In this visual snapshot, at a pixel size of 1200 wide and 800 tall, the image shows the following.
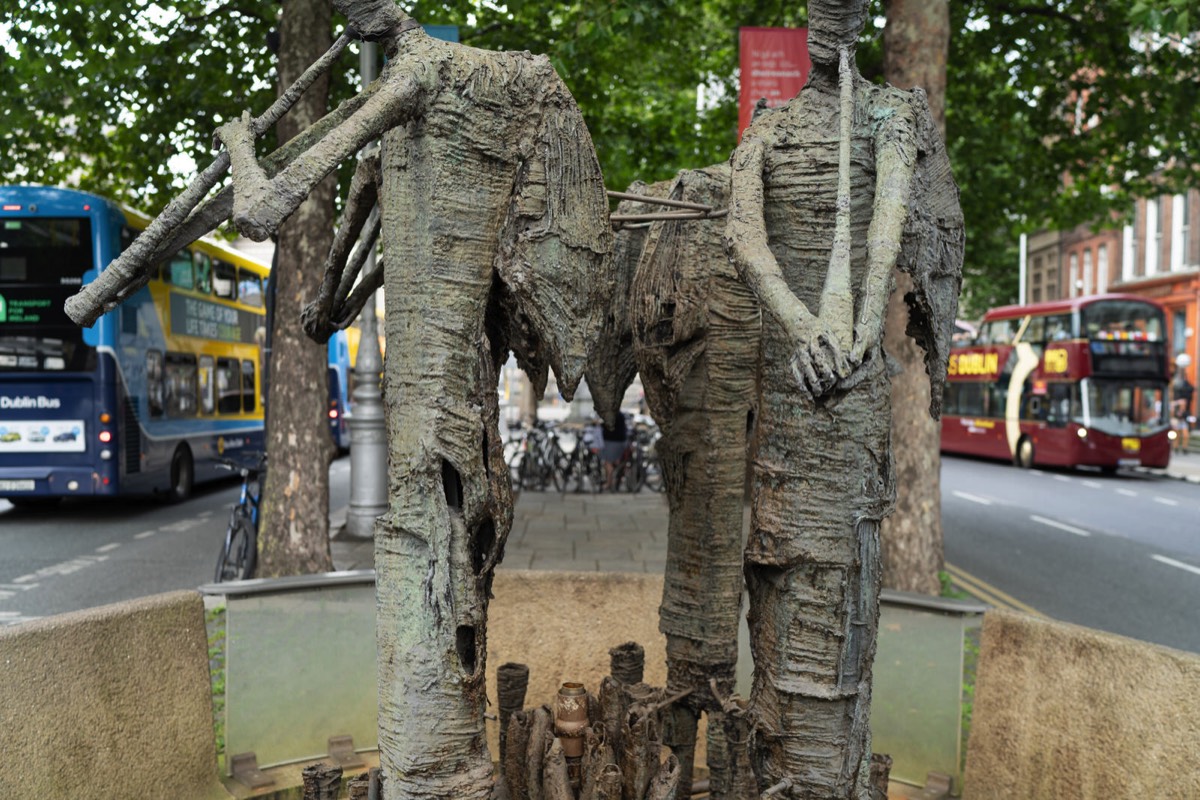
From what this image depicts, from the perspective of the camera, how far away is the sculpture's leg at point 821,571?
264cm

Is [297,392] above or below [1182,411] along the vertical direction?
above

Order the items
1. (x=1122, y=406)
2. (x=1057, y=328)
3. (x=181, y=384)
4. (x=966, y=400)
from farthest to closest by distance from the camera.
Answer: (x=966, y=400)
(x=1057, y=328)
(x=1122, y=406)
(x=181, y=384)

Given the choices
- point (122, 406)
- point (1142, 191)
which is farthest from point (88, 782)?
point (1142, 191)

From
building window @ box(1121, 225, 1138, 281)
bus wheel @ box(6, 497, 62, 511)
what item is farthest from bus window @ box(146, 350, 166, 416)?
building window @ box(1121, 225, 1138, 281)

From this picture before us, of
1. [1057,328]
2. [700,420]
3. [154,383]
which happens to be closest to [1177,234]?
[1057,328]

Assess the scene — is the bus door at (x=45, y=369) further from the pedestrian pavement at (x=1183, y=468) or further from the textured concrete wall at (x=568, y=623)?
the pedestrian pavement at (x=1183, y=468)

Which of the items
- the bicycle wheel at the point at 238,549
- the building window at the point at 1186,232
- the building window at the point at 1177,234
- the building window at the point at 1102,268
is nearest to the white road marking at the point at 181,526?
the bicycle wheel at the point at 238,549

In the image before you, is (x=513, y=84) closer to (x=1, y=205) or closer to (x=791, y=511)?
(x=791, y=511)

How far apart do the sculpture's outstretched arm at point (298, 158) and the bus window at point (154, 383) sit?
12095 mm

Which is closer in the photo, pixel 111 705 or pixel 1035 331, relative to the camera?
pixel 111 705

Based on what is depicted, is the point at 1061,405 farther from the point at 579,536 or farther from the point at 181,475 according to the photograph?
the point at 181,475

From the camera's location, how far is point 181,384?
48.2 ft

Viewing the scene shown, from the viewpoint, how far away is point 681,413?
359 centimetres

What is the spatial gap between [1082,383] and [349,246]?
66.6 feet
